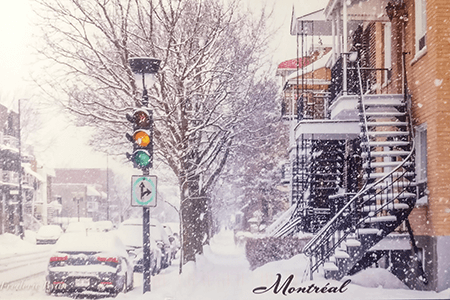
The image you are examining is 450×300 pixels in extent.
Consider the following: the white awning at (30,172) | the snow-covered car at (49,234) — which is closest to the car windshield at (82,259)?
the snow-covered car at (49,234)

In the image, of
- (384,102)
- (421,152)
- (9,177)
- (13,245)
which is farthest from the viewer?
(9,177)

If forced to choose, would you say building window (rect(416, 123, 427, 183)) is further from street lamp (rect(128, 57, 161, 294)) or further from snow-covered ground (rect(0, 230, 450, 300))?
street lamp (rect(128, 57, 161, 294))

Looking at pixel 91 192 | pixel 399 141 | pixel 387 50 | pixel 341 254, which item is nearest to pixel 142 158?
pixel 341 254

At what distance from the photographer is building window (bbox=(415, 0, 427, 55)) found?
13.0 metres

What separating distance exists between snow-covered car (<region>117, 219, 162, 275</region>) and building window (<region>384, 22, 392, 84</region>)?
8.21 m

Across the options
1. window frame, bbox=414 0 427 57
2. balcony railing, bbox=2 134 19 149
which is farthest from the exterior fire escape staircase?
balcony railing, bbox=2 134 19 149

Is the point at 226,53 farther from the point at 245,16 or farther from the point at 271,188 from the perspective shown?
the point at 271,188

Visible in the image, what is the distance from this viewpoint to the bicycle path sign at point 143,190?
1079 centimetres

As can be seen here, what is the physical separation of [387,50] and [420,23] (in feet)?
10.6

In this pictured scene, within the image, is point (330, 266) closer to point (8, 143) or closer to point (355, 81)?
point (355, 81)

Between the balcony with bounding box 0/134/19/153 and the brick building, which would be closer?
the brick building

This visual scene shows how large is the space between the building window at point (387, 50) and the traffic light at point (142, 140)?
7.43 metres

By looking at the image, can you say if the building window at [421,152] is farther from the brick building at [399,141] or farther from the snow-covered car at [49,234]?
the snow-covered car at [49,234]

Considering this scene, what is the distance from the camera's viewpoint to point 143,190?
10.9 m
